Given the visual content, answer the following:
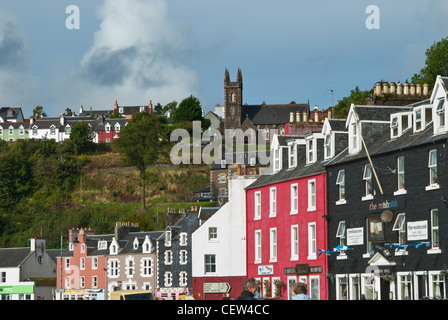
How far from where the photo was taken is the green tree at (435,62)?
3179 inches

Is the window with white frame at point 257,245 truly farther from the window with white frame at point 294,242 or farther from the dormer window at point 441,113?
the dormer window at point 441,113

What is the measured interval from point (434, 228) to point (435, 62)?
43676 millimetres

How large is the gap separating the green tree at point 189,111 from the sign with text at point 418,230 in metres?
147

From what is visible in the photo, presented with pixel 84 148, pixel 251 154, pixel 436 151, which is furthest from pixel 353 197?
pixel 84 148

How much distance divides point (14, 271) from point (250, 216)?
5069cm

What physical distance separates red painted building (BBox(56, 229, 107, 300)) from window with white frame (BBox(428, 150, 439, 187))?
55960mm

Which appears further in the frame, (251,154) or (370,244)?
(251,154)

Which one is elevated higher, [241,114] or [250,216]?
[241,114]

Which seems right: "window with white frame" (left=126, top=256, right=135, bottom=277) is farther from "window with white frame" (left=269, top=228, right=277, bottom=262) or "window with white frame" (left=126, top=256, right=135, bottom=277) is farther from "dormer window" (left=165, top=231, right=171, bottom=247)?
"window with white frame" (left=269, top=228, right=277, bottom=262)

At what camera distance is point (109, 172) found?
164750 millimetres

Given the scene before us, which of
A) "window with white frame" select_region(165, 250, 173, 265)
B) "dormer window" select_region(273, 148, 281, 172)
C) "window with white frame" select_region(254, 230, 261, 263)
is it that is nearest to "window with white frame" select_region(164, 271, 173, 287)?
"window with white frame" select_region(165, 250, 173, 265)

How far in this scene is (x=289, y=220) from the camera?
5700 cm

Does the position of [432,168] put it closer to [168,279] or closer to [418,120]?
[418,120]
